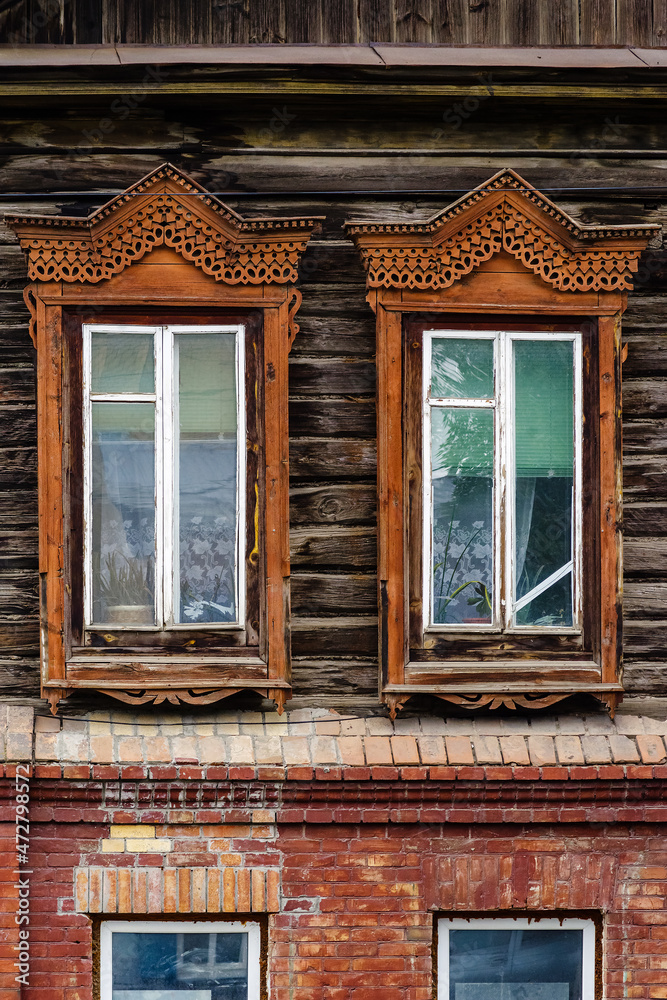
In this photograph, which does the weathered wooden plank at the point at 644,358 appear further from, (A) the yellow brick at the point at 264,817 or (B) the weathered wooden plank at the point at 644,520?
(A) the yellow brick at the point at 264,817

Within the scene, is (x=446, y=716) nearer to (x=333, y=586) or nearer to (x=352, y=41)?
(x=333, y=586)

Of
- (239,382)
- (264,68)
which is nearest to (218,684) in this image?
(239,382)

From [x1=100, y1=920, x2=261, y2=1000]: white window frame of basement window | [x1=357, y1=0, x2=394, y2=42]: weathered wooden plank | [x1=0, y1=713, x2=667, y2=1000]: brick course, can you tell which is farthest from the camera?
[x1=357, y1=0, x2=394, y2=42]: weathered wooden plank

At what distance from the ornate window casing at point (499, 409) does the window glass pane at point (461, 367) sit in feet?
0.07

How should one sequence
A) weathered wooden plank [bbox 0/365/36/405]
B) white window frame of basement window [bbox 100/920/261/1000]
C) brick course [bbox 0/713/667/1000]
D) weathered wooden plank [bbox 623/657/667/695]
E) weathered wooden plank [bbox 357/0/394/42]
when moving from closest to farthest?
brick course [bbox 0/713/667/1000]
white window frame of basement window [bbox 100/920/261/1000]
weathered wooden plank [bbox 0/365/36/405]
weathered wooden plank [bbox 623/657/667/695]
weathered wooden plank [bbox 357/0/394/42]

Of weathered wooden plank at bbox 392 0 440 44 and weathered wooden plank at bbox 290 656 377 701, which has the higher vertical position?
weathered wooden plank at bbox 392 0 440 44

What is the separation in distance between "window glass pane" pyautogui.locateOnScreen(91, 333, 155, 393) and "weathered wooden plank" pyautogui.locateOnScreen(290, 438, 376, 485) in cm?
79

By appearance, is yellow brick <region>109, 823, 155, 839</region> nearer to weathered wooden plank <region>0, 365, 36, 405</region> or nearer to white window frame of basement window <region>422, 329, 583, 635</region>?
white window frame of basement window <region>422, 329, 583, 635</region>

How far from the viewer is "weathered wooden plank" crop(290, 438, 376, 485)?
5055 millimetres

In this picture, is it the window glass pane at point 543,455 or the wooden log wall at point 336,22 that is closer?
the window glass pane at point 543,455

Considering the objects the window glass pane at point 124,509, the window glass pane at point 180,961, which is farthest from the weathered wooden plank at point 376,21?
the window glass pane at point 180,961

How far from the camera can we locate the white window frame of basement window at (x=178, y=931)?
489 cm

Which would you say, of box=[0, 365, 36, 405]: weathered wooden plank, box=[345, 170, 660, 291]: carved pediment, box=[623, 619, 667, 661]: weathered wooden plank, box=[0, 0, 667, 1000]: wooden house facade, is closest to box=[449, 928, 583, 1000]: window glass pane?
box=[0, 0, 667, 1000]: wooden house facade

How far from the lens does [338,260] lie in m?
5.10
